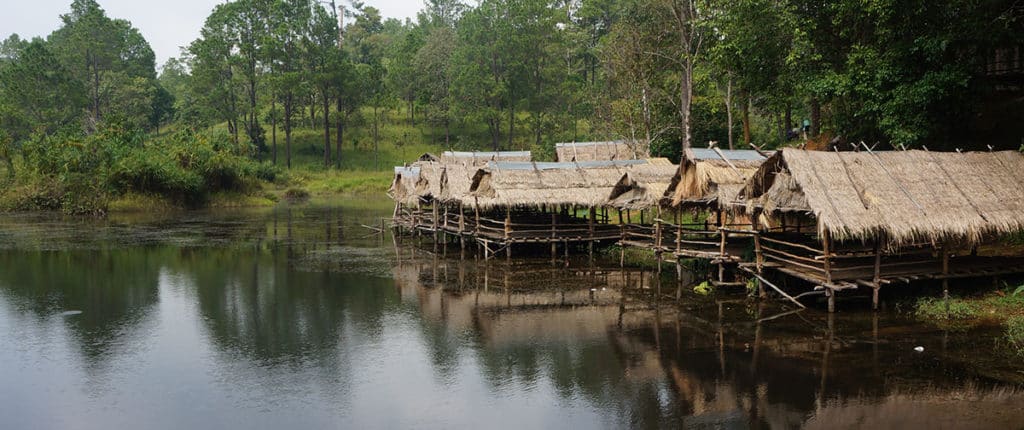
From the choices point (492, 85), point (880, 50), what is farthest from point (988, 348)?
point (492, 85)

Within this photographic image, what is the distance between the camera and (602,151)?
36031mm

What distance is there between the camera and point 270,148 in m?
57.1

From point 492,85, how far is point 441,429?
147ft

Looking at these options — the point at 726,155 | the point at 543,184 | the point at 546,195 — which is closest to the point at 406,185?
the point at 543,184

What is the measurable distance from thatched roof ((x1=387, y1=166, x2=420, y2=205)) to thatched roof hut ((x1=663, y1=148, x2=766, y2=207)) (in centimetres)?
1341

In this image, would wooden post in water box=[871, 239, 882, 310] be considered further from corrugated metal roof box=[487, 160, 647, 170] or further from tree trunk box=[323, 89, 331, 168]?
tree trunk box=[323, 89, 331, 168]

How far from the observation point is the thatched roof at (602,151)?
3381 cm

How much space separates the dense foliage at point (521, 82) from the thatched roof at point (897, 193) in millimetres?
3350

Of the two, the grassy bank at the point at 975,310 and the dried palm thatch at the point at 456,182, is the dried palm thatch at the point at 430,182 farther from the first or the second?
the grassy bank at the point at 975,310

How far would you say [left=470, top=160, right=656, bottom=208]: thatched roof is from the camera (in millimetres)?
21750

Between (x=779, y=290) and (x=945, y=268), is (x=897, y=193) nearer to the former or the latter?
(x=945, y=268)

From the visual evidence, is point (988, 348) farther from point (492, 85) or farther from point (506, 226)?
point (492, 85)

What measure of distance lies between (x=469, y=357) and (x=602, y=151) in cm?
2509

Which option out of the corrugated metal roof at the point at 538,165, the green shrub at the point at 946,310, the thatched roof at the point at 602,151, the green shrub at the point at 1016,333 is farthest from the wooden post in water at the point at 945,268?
the thatched roof at the point at 602,151
